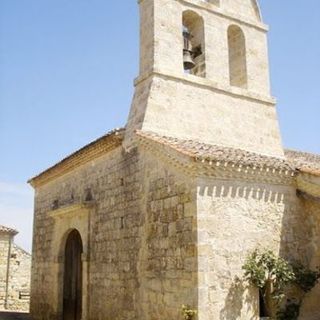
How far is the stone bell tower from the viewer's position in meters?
8.77

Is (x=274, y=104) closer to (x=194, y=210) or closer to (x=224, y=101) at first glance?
(x=224, y=101)

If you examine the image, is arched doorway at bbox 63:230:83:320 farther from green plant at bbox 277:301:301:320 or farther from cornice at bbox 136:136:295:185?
green plant at bbox 277:301:301:320

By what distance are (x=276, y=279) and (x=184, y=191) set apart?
2052 millimetres

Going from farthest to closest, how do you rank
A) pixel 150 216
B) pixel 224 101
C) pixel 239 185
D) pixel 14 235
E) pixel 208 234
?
1. pixel 14 235
2. pixel 224 101
3. pixel 150 216
4. pixel 239 185
5. pixel 208 234

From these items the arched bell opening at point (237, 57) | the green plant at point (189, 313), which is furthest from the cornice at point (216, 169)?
the arched bell opening at point (237, 57)

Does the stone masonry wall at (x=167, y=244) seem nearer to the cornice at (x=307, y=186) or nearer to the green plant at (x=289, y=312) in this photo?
the green plant at (x=289, y=312)

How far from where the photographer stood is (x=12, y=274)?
18438 mm

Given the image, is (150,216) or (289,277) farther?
(150,216)

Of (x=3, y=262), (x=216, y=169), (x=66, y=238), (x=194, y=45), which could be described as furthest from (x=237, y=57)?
(x=3, y=262)

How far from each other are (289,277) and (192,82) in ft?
14.2

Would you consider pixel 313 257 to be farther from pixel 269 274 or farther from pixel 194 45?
pixel 194 45

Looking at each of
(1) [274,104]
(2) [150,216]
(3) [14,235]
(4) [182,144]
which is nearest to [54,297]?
(2) [150,216]

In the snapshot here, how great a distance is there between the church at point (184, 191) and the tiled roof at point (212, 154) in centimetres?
3

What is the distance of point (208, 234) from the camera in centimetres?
670
